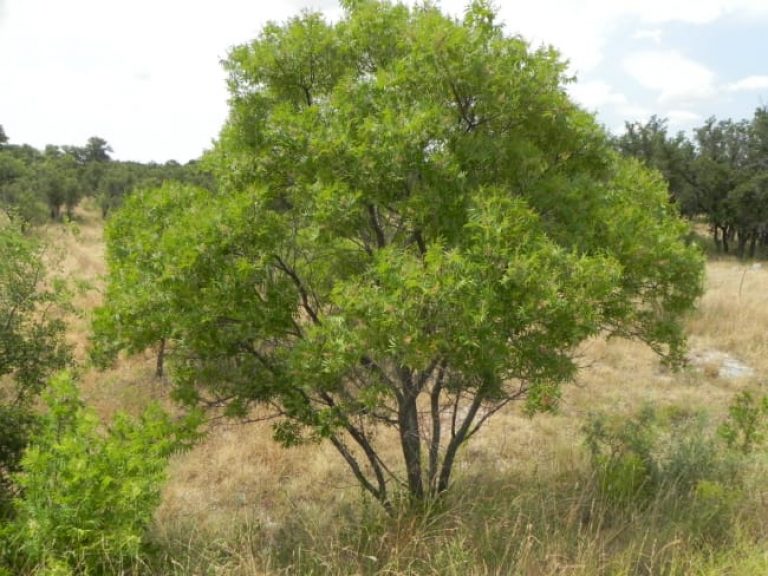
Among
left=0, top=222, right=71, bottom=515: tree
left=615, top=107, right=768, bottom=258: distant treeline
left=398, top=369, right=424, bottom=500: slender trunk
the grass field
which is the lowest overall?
the grass field

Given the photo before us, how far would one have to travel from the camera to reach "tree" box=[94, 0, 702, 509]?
4223mm

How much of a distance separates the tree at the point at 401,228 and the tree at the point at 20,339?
1.01 metres

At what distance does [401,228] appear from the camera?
18.0 ft

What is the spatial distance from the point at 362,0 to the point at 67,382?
4.41m

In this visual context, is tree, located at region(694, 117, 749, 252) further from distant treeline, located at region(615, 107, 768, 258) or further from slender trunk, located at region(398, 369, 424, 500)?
slender trunk, located at region(398, 369, 424, 500)

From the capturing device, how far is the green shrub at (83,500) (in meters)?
4.29

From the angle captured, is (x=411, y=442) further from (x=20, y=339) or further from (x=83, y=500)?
(x=20, y=339)

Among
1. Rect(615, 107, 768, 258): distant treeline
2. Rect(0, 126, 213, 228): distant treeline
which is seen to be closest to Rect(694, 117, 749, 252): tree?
Rect(615, 107, 768, 258): distant treeline

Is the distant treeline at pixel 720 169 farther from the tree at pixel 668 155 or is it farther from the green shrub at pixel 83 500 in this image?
the green shrub at pixel 83 500

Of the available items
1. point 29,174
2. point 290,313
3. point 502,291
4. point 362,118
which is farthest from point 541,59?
point 29,174

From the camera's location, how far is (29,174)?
1522 inches

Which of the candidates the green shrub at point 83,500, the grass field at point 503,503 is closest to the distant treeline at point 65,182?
the grass field at point 503,503

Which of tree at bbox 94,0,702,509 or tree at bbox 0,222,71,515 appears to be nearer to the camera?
tree at bbox 94,0,702,509

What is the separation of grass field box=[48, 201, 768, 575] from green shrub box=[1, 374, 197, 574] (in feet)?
1.58
